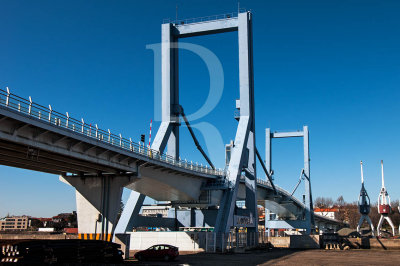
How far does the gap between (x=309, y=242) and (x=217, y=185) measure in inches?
907

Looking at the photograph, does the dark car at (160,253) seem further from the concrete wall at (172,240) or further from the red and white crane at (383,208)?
the red and white crane at (383,208)

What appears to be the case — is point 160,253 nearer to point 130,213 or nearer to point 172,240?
point 130,213

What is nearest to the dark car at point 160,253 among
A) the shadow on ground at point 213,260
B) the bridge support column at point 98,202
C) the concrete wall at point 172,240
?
the shadow on ground at point 213,260

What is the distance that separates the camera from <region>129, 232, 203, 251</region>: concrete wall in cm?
4491

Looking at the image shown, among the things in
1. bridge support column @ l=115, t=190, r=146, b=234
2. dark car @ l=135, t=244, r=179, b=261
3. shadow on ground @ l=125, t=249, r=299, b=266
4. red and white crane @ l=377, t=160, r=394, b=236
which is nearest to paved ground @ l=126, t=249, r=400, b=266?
→ shadow on ground @ l=125, t=249, r=299, b=266

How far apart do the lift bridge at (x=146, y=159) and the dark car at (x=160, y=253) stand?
11.0ft

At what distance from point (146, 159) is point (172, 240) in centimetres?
1262

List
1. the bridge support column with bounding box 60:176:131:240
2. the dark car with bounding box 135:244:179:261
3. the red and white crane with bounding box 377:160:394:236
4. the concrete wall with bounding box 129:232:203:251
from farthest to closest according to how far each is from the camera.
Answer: the red and white crane with bounding box 377:160:394:236
the concrete wall with bounding box 129:232:203:251
the dark car with bounding box 135:244:179:261
the bridge support column with bounding box 60:176:131:240

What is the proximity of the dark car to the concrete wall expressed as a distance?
31.7 feet

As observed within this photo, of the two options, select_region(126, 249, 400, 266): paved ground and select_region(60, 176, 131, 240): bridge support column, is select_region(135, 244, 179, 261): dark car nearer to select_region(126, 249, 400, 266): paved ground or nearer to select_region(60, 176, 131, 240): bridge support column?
select_region(126, 249, 400, 266): paved ground

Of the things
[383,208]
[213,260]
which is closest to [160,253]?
[213,260]

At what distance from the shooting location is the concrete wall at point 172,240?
44906 millimetres

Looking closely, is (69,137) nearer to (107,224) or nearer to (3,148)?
(3,148)

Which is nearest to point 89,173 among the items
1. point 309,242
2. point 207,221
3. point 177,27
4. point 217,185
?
point 217,185
